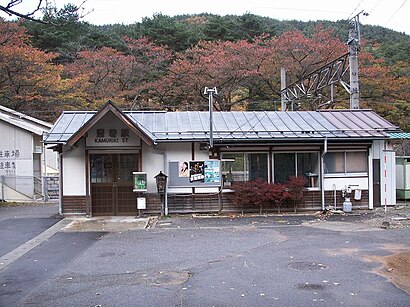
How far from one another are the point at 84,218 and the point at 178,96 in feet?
57.5

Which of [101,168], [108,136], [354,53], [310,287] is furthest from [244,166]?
[310,287]

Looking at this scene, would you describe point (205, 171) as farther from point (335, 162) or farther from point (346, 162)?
point (346, 162)

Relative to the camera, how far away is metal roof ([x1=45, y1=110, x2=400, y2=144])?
1552 centimetres

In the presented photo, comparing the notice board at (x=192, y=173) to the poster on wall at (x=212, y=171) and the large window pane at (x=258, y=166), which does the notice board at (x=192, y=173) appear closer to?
the poster on wall at (x=212, y=171)

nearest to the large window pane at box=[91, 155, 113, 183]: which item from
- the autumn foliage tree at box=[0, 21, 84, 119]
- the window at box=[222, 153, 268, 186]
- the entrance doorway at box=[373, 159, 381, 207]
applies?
the window at box=[222, 153, 268, 186]

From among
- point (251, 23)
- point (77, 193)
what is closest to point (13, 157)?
point (77, 193)

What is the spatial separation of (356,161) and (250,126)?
4137mm

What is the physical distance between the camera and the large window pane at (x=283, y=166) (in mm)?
16172

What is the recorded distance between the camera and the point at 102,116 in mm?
14344

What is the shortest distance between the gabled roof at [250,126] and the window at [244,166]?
82cm

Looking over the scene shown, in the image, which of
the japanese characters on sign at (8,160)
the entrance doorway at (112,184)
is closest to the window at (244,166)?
the entrance doorway at (112,184)

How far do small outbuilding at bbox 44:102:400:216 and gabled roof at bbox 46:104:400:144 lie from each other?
38 millimetres

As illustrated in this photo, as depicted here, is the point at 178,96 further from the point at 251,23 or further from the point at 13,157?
the point at 13,157

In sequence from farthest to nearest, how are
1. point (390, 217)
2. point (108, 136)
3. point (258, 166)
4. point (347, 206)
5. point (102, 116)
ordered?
point (258, 166), point (347, 206), point (108, 136), point (102, 116), point (390, 217)
